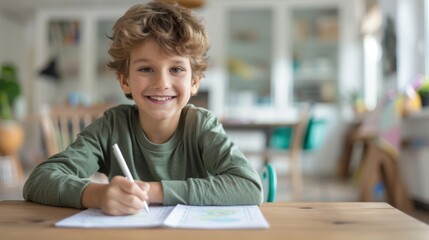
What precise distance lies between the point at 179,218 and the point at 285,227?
0.15 m

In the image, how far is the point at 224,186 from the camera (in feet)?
2.60

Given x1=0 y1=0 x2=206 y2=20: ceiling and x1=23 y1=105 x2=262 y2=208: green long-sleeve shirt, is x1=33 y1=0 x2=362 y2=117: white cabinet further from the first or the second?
x1=23 y1=105 x2=262 y2=208: green long-sleeve shirt

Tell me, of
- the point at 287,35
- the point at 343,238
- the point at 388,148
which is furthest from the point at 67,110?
the point at 287,35

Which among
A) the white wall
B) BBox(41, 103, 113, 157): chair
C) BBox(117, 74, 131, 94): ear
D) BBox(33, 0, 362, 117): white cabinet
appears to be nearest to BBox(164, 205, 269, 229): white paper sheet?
BBox(117, 74, 131, 94): ear

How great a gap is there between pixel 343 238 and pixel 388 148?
2881 millimetres

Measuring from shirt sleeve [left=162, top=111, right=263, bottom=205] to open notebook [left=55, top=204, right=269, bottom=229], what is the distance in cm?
2

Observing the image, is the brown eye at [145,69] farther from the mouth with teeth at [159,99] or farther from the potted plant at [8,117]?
the potted plant at [8,117]

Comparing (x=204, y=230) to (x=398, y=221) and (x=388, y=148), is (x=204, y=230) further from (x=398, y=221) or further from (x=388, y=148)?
(x=388, y=148)

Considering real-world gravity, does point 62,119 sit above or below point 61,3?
below

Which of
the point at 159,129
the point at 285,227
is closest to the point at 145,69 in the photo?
the point at 159,129

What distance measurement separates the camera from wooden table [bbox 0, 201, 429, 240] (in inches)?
21.3

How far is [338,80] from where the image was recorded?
6090 mm

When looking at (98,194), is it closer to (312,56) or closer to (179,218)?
(179,218)

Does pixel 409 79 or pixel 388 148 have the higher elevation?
pixel 409 79
